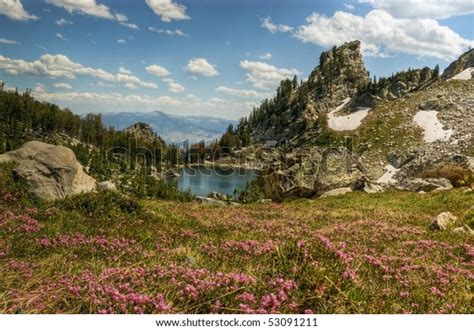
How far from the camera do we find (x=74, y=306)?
466 cm

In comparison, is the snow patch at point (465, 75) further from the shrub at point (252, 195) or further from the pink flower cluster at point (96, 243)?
the pink flower cluster at point (96, 243)

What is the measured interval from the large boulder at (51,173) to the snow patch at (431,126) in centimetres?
14093

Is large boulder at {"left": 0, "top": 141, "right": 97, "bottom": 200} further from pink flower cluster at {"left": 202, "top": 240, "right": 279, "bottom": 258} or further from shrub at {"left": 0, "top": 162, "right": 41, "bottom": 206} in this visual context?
pink flower cluster at {"left": 202, "top": 240, "right": 279, "bottom": 258}

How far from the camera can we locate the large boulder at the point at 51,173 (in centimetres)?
1706

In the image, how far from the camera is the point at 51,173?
61.8 ft

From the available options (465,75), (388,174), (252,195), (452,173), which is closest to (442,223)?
(452,173)

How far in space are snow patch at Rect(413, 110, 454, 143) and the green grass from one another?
14519 centimetres

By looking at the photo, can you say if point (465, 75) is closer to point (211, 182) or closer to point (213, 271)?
point (211, 182)

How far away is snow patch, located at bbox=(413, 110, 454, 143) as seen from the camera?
14125 cm

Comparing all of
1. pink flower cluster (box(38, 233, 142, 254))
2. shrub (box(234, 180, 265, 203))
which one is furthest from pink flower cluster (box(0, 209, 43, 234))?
shrub (box(234, 180, 265, 203))

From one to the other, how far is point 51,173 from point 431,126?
157904mm

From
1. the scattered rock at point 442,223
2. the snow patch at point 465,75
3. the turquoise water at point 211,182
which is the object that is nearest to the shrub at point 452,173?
the scattered rock at point 442,223

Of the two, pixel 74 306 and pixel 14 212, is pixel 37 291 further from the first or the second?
pixel 14 212
